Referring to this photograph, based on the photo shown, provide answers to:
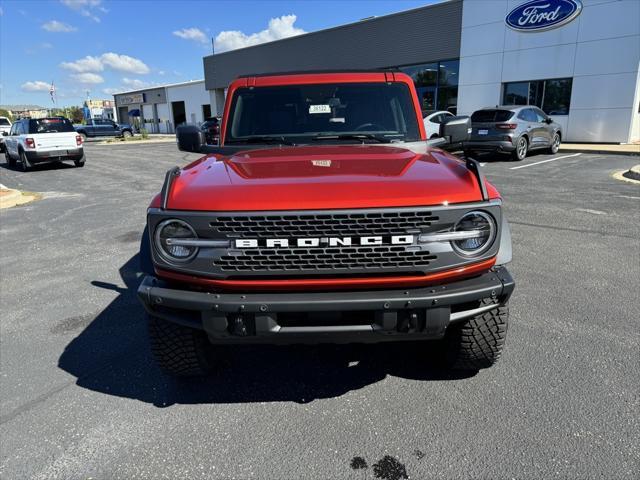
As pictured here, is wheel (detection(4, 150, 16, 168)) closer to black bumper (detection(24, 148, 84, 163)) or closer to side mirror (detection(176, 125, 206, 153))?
black bumper (detection(24, 148, 84, 163))

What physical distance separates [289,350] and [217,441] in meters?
1.01

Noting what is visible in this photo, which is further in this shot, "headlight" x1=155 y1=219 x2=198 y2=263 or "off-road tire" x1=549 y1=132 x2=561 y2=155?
"off-road tire" x1=549 y1=132 x2=561 y2=155

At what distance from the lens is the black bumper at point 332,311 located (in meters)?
2.12

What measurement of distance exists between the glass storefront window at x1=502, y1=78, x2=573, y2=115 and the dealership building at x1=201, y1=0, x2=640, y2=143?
0.13 feet

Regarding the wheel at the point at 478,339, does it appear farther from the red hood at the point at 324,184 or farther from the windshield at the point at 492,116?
the windshield at the point at 492,116

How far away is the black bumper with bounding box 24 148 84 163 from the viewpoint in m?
14.3

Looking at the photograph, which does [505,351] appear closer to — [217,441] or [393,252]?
[393,252]

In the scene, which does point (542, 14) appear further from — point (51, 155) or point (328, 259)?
point (328, 259)

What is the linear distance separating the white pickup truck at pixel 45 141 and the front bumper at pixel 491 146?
1300 centimetres

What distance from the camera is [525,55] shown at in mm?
19234

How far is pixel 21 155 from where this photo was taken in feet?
49.4

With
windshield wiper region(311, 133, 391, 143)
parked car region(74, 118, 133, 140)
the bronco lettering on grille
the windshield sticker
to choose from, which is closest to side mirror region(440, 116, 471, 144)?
windshield wiper region(311, 133, 391, 143)

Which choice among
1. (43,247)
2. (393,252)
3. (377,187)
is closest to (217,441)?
(393,252)

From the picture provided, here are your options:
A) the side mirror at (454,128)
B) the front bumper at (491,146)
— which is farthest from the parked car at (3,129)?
the side mirror at (454,128)
